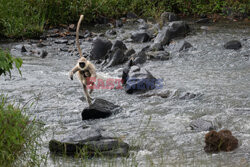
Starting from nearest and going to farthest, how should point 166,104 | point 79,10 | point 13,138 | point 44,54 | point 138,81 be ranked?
point 13,138
point 166,104
point 138,81
point 44,54
point 79,10

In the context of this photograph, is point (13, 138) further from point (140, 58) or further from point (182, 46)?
point (182, 46)

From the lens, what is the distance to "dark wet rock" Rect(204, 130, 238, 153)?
15.9 feet

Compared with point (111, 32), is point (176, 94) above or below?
above

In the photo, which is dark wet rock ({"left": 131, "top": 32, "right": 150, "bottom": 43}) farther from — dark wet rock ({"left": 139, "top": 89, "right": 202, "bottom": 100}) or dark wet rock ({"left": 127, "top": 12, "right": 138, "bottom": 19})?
dark wet rock ({"left": 139, "top": 89, "right": 202, "bottom": 100})

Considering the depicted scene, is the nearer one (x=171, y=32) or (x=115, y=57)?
(x=115, y=57)

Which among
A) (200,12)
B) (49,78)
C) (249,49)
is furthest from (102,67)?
(200,12)

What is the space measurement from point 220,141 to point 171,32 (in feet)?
26.2

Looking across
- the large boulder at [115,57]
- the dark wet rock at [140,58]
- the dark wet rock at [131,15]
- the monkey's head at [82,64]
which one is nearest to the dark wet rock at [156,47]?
the dark wet rock at [140,58]

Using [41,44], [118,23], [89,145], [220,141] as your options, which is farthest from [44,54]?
[220,141]

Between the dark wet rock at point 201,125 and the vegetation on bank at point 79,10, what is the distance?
9079mm

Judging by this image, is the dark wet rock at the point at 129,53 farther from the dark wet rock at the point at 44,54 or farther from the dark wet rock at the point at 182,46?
the dark wet rock at the point at 44,54

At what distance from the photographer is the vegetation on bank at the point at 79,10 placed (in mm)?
13445

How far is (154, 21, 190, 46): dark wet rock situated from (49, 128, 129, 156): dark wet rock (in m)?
7.14

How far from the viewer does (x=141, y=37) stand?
12680 millimetres
